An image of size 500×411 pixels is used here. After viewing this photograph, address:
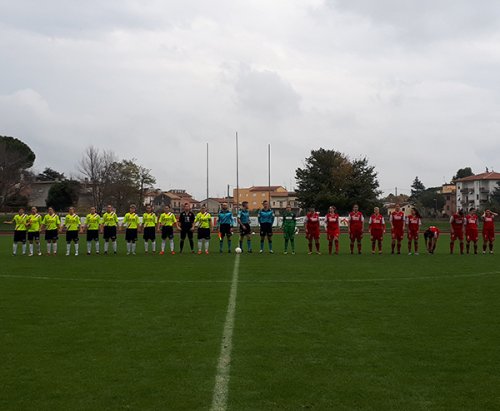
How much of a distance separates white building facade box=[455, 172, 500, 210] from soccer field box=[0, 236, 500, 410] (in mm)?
96053

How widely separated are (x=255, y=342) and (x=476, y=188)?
346 feet

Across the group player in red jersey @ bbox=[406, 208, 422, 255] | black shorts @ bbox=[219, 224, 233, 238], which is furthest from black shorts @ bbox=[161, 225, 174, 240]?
player in red jersey @ bbox=[406, 208, 422, 255]

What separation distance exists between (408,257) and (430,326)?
11.6 metres

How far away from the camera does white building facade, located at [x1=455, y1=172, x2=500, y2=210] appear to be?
10050cm

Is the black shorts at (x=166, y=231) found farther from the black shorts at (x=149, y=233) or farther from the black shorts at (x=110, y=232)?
the black shorts at (x=110, y=232)

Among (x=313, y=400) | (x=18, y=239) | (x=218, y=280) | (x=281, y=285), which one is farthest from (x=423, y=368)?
(x=18, y=239)

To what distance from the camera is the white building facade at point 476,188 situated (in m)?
100

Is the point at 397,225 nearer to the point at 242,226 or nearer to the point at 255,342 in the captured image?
the point at 242,226

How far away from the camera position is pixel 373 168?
71312 mm

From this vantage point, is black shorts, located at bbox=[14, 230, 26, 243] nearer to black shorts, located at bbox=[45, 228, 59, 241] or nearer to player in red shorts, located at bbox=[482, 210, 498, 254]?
black shorts, located at bbox=[45, 228, 59, 241]

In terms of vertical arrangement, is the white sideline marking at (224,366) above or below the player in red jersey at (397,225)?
below

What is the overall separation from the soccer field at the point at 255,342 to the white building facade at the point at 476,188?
9605 cm

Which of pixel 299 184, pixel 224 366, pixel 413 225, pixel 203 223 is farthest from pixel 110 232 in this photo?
pixel 299 184

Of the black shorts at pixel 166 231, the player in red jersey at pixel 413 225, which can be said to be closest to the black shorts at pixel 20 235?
the black shorts at pixel 166 231
